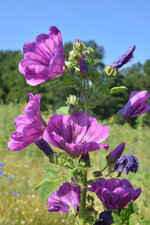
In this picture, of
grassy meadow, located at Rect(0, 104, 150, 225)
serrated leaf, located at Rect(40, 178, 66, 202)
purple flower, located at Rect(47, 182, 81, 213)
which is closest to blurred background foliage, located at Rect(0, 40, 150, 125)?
grassy meadow, located at Rect(0, 104, 150, 225)

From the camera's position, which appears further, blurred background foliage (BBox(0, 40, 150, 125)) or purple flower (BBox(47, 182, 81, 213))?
blurred background foliage (BBox(0, 40, 150, 125))

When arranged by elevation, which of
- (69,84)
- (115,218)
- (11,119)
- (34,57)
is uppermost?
(11,119)

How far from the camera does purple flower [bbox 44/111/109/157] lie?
3.50ft

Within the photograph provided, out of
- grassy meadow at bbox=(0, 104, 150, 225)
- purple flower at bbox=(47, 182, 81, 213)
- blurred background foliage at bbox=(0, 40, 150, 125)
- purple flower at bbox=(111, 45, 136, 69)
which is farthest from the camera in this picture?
blurred background foliage at bbox=(0, 40, 150, 125)

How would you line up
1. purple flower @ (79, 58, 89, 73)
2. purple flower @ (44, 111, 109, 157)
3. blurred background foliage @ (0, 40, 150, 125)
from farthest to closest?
blurred background foliage @ (0, 40, 150, 125) < purple flower @ (79, 58, 89, 73) < purple flower @ (44, 111, 109, 157)

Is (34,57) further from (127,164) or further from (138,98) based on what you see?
(127,164)

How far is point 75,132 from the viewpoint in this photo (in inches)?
44.6

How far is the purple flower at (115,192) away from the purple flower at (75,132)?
0.29 metres

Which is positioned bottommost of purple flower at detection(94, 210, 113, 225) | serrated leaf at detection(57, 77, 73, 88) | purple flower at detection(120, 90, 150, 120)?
purple flower at detection(94, 210, 113, 225)

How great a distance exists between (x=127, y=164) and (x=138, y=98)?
33cm

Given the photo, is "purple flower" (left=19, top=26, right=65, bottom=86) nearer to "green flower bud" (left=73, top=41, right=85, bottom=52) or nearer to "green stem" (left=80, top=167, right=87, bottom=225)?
"green flower bud" (left=73, top=41, right=85, bottom=52)

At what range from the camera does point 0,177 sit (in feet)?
13.2

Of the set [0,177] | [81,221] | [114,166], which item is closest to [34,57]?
[114,166]

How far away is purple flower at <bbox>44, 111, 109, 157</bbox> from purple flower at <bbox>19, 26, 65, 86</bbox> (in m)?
0.24
